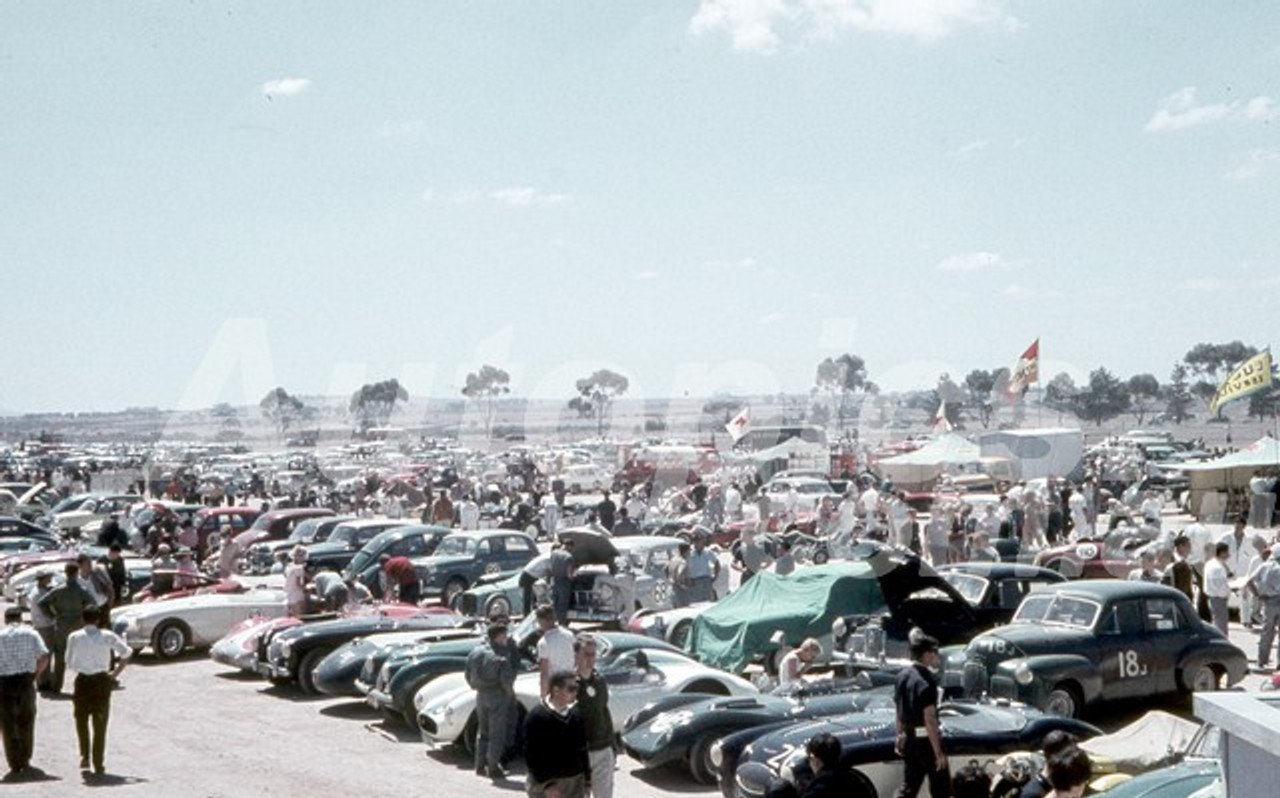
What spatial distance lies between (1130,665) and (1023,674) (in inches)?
71.2

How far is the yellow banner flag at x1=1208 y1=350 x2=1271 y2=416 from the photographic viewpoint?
32.9 meters

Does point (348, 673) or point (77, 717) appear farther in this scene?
point (348, 673)

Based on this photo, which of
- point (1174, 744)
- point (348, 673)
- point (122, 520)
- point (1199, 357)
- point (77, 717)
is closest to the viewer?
point (1174, 744)

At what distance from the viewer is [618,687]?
11.9 meters

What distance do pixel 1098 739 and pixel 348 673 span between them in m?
7.52

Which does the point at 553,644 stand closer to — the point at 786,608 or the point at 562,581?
the point at 786,608

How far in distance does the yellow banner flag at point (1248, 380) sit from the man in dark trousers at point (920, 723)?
27292 millimetres

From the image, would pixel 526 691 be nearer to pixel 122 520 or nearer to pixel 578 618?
pixel 578 618

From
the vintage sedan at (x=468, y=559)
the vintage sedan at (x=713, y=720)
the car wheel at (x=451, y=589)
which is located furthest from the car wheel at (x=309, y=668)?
the car wheel at (x=451, y=589)

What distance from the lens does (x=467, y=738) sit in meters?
11.7

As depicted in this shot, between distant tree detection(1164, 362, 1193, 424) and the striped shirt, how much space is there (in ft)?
444

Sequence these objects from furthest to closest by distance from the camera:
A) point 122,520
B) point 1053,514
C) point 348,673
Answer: point 122,520, point 1053,514, point 348,673

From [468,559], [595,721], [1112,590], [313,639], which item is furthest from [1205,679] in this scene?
[468,559]

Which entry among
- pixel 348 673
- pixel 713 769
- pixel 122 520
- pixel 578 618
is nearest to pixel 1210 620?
pixel 578 618
